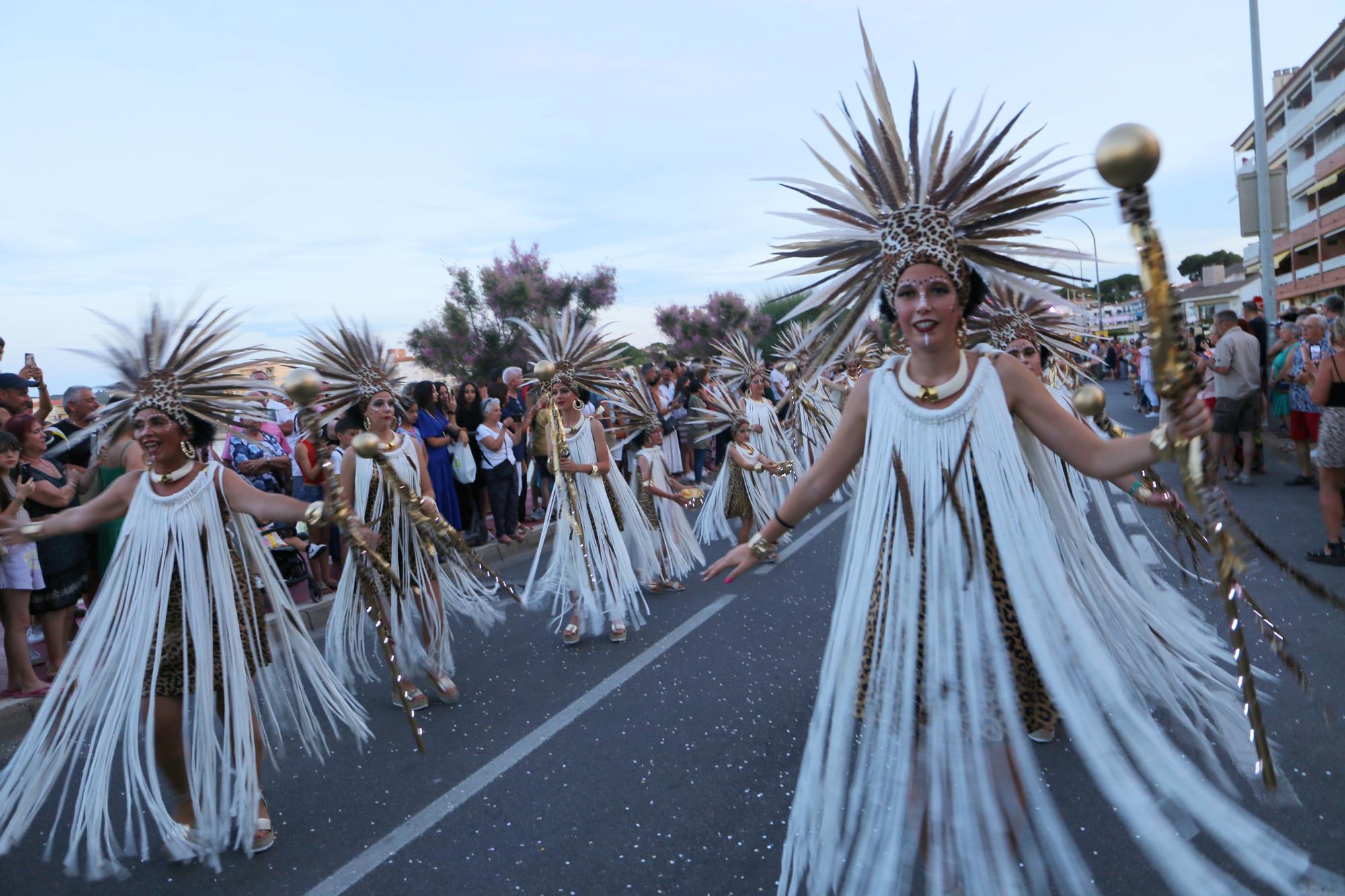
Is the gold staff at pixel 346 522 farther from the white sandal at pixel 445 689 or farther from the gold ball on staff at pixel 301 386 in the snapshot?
the white sandal at pixel 445 689

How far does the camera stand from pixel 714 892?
300cm

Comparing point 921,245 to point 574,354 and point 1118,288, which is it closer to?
point 574,354

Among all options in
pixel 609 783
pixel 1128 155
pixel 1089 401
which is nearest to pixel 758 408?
pixel 609 783

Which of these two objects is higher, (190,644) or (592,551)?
(190,644)

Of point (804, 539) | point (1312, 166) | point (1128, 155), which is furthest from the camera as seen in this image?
point (1312, 166)

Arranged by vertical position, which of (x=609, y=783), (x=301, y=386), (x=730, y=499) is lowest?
(x=609, y=783)

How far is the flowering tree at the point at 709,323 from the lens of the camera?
20.3 metres

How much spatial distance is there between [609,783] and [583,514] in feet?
9.05

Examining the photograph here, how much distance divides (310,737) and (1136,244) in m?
3.53

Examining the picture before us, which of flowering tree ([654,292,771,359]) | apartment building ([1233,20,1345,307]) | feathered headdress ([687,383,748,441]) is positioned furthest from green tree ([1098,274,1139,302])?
feathered headdress ([687,383,748,441])

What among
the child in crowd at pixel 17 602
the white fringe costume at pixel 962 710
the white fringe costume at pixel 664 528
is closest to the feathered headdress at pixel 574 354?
the white fringe costume at pixel 664 528

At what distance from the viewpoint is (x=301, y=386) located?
3.46 meters

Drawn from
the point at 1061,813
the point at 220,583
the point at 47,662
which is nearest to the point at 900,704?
the point at 1061,813

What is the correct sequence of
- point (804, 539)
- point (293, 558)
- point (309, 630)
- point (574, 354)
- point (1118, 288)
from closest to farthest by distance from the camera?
1. point (309, 630)
2. point (574, 354)
3. point (293, 558)
4. point (804, 539)
5. point (1118, 288)
